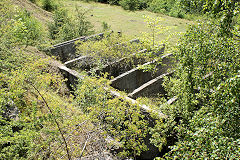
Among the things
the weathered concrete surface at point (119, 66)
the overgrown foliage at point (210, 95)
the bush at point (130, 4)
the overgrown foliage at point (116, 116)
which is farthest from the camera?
the bush at point (130, 4)

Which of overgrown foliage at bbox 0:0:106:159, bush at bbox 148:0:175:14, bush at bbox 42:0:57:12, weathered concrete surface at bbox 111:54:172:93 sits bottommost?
weathered concrete surface at bbox 111:54:172:93

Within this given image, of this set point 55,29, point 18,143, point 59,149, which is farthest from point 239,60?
point 55,29

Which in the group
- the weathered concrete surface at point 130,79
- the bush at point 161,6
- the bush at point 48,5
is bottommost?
the weathered concrete surface at point 130,79

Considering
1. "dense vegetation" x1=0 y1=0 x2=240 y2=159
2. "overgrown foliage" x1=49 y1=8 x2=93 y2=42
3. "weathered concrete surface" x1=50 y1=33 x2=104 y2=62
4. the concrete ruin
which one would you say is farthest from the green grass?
"dense vegetation" x1=0 y1=0 x2=240 y2=159

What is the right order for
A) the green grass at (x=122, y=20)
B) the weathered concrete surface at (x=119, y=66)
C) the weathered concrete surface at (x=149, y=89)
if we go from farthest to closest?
1. the green grass at (x=122, y=20)
2. the weathered concrete surface at (x=119, y=66)
3. the weathered concrete surface at (x=149, y=89)

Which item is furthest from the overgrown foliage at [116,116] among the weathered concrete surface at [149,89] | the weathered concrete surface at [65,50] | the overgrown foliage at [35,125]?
the weathered concrete surface at [65,50]

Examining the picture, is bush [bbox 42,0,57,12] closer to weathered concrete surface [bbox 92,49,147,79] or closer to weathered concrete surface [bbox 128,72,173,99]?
weathered concrete surface [bbox 92,49,147,79]

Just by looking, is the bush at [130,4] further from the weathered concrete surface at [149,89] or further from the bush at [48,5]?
the weathered concrete surface at [149,89]

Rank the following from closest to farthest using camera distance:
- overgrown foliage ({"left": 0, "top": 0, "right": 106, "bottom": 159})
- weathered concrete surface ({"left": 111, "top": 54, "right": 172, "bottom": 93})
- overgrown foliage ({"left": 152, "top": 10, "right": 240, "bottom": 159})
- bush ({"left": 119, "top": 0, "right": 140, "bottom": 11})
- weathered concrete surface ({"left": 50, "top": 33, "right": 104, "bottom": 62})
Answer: overgrown foliage ({"left": 152, "top": 10, "right": 240, "bottom": 159})
overgrown foliage ({"left": 0, "top": 0, "right": 106, "bottom": 159})
weathered concrete surface ({"left": 111, "top": 54, "right": 172, "bottom": 93})
weathered concrete surface ({"left": 50, "top": 33, "right": 104, "bottom": 62})
bush ({"left": 119, "top": 0, "right": 140, "bottom": 11})

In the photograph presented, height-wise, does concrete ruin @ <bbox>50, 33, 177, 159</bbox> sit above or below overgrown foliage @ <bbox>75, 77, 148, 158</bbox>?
below

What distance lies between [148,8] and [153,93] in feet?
57.3

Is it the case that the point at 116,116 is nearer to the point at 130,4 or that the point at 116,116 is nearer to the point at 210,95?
the point at 210,95

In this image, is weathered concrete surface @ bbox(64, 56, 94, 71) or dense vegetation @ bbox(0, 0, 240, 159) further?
weathered concrete surface @ bbox(64, 56, 94, 71)

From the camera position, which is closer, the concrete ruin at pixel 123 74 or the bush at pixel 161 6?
the concrete ruin at pixel 123 74
